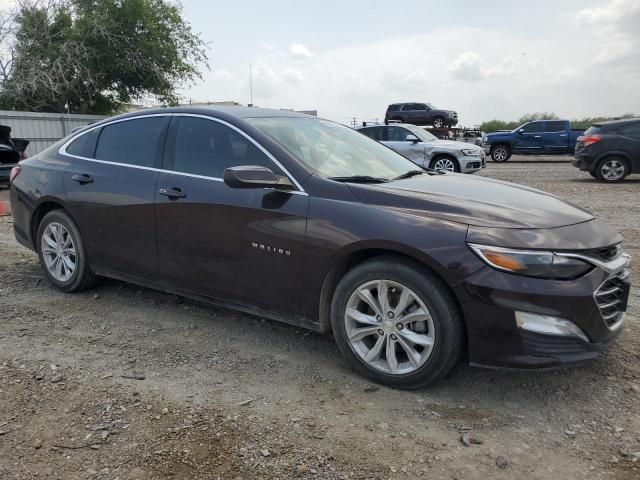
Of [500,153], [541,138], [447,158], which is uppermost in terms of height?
[541,138]

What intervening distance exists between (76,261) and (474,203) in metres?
3.32

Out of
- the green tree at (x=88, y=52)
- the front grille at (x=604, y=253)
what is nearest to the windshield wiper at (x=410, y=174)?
the front grille at (x=604, y=253)

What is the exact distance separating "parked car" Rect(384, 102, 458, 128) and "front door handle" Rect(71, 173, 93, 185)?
1031 inches

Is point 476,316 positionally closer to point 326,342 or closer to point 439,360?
point 439,360

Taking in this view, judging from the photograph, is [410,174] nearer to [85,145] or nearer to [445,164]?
[85,145]

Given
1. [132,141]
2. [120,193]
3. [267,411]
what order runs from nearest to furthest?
[267,411] → [120,193] → [132,141]

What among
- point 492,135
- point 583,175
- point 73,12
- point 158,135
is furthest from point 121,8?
point 158,135

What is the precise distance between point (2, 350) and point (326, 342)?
2149 mm

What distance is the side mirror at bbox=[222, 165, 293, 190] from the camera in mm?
3285

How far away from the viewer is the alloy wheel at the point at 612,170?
13.3 metres

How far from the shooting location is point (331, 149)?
152 inches

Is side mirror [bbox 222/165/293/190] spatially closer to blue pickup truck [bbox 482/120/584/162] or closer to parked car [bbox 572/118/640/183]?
parked car [bbox 572/118/640/183]

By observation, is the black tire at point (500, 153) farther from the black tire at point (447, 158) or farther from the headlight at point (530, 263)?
the headlight at point (530, 263)

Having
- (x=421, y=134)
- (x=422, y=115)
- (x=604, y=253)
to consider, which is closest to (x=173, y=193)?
(x=604, y=253)
